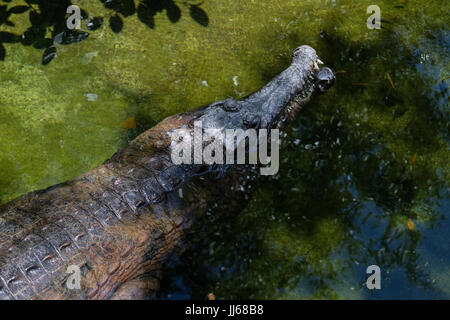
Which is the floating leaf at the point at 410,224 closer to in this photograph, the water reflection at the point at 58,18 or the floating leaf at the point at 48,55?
the water reflection at the point at 58,18

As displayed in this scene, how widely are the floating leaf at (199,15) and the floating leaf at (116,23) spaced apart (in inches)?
24.3

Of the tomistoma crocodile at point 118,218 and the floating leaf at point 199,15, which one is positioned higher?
the floating leaf at point 199,15

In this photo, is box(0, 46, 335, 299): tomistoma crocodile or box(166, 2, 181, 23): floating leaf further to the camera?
box(166, 2, 181, 23): floating leaf

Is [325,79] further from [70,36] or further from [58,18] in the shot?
[58,18]

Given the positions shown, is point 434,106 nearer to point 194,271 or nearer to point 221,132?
point 221,132

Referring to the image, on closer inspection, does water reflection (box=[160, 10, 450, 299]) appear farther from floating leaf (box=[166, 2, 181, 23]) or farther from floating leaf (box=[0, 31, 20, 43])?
floating leaf (box=[0, 31, 20, 43])

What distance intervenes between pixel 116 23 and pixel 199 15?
721mm

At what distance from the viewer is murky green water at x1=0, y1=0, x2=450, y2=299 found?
10.2 feet

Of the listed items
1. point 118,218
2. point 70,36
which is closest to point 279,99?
point 118,218

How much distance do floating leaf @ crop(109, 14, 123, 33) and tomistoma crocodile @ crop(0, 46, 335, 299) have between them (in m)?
1.12

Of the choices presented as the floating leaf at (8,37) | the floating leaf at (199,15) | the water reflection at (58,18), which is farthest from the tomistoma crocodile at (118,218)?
the floating leaf at (8,37)

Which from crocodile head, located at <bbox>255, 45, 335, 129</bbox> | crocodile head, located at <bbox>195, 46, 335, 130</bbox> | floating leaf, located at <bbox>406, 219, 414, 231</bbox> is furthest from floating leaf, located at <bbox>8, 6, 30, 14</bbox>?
floating leaf, located at <bbox>406, 219, 414, 231</bbox>

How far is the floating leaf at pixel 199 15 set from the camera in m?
4.20
